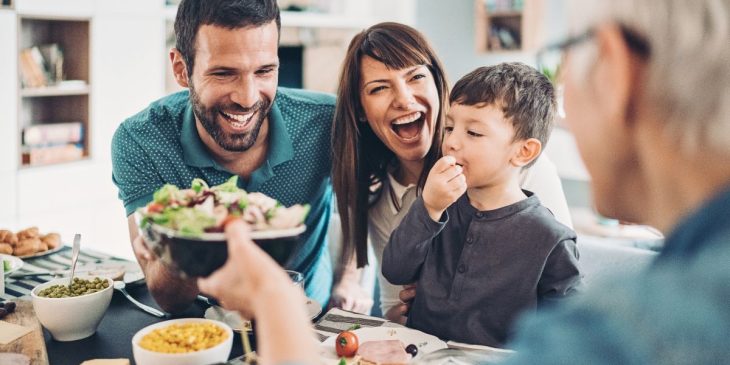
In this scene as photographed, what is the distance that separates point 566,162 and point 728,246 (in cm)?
608

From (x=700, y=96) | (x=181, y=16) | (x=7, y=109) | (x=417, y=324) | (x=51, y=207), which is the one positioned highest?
(x=181, y=16)

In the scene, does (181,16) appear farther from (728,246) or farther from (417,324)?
(728,246)

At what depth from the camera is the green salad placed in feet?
3.82

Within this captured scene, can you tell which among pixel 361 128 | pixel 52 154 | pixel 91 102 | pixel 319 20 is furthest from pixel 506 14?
pixel 361 128

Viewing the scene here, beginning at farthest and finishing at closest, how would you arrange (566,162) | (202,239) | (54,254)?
(566,162), (54,254), (202,239)

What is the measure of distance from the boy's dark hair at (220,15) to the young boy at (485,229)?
0.59m

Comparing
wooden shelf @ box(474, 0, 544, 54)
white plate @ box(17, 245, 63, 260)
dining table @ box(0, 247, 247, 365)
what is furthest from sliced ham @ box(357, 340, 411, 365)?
wooden shelf @ box(474, 0, 544, 54)

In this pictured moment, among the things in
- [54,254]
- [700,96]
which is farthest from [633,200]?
[54,254]

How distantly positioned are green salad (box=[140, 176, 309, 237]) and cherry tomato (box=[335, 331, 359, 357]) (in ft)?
1.04

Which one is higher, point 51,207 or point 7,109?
point 7,109

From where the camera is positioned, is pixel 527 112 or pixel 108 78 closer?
pixel 527 112

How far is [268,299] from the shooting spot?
90 centimetres

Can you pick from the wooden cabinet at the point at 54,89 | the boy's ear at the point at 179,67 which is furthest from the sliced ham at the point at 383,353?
the wooden cabinet at the point at 54,89

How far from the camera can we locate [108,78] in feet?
15.5
